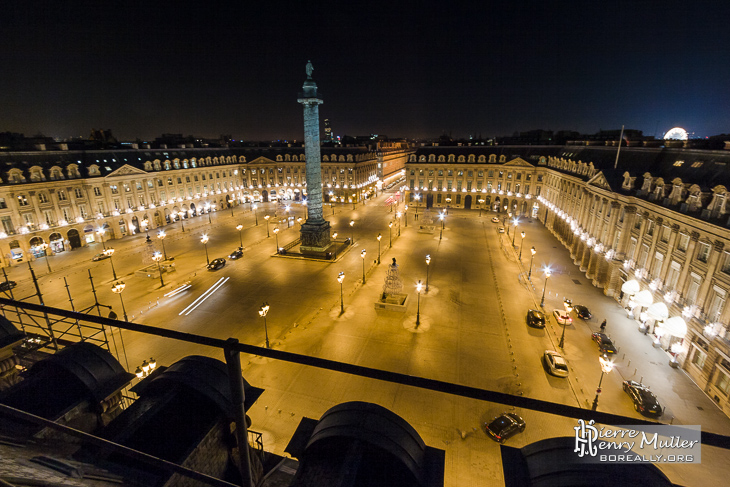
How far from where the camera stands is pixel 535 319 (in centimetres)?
3098

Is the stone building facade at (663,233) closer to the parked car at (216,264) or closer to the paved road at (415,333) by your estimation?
the paved road at (415,333)

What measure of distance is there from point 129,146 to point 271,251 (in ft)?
153

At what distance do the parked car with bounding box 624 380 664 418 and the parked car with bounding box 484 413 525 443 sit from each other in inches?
325

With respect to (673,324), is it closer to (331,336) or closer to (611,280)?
(611,280)

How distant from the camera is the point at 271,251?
5328 cm

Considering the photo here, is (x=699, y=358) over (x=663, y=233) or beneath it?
beneath

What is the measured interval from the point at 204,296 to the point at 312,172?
2393 cm

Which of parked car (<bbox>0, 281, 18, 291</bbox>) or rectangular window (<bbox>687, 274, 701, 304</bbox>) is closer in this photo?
rectangular window (<bbox>687, 274, 701, 304</bbox>)

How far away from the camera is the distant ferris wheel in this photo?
45.3 meters

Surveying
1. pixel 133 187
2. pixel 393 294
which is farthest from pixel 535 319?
pixel 133 187

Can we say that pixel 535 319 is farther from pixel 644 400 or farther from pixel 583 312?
pixel 644 400

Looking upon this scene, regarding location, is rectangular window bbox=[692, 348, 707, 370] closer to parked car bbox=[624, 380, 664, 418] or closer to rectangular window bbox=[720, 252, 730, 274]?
parked car bbox=[624, 380, 664, 418]

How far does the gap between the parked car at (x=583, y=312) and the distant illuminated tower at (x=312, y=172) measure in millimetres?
33505

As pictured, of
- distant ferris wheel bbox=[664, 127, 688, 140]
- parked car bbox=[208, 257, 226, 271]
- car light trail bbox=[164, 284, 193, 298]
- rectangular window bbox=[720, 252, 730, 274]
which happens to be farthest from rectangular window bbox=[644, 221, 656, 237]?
parked car bbox=[208, 257, 226, 271]
